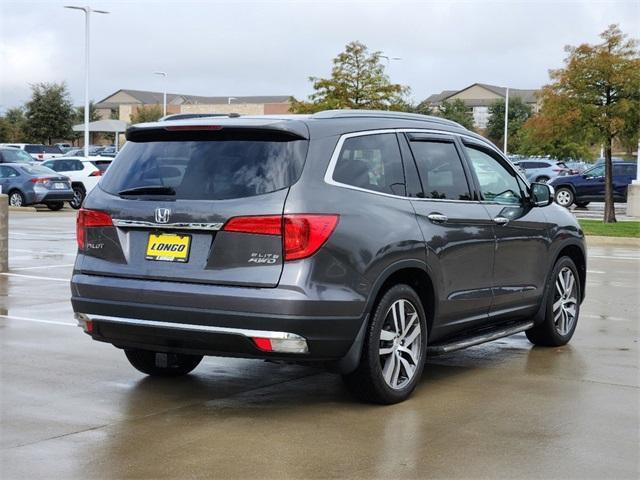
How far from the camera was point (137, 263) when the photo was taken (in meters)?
6.32

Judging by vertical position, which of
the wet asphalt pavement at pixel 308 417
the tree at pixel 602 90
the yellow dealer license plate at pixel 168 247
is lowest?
the wet asphalt pavement at pixel 308 417

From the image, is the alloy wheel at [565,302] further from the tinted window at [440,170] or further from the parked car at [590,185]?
the parked car at [590,185]

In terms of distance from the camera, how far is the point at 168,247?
20.4 feet

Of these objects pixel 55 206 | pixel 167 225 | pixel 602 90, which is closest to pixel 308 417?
pixel 167 225

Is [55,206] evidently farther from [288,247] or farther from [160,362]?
[288,247]

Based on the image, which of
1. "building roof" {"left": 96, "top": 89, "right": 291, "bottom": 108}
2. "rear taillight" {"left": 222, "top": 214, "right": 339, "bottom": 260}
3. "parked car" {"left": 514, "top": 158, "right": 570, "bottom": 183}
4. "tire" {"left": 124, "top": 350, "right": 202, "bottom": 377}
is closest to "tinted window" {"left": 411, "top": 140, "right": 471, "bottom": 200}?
"rear taillight" {"left": 222, "top": 214, "right": 339, "bottom": 260}

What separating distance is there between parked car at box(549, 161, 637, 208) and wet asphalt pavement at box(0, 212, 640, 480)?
Answer: 2694cm

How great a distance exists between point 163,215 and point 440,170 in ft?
Result: 7.04

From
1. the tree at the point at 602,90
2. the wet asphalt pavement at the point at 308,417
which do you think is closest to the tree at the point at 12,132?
the tree at the point at 602,90

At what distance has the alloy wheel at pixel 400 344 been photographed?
653cm

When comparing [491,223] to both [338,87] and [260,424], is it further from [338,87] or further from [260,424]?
[338,87]

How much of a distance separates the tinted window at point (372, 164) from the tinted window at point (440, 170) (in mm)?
254

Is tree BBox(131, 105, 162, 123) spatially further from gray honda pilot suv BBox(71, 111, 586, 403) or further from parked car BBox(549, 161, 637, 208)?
gray honda pilot suv BBox(71, 111, 586, 403)

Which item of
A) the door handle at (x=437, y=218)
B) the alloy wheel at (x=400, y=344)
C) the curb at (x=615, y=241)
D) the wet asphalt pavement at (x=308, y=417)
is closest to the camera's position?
the wet asphalt pavement at (x=308, y=417)
